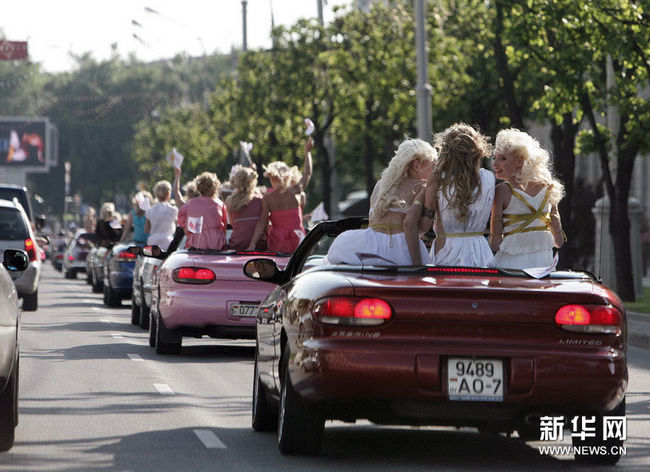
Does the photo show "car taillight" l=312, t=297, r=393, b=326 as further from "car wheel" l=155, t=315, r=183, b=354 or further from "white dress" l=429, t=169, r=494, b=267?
"car wheel" l=155, t=315, r=183, b=354

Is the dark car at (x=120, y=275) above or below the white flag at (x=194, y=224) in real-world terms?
below

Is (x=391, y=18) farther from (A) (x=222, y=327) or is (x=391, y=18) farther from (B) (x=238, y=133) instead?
(A) (x=222, y=327)

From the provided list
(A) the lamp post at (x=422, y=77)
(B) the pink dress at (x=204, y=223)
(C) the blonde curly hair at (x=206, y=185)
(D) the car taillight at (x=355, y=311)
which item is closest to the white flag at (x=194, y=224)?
(B) the pink dress at (x=204, y=223)

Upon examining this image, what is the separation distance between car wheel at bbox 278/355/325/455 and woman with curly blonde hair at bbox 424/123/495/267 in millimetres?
1256

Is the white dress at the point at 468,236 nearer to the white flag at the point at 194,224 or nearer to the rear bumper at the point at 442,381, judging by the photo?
the rear bumper at the point at 442,381

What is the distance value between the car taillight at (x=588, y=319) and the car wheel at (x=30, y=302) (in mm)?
17189

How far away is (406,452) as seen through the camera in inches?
329

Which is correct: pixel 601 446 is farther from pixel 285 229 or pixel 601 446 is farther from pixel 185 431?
pixel 285 229

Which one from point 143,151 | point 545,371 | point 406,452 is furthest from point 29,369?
point 143,151

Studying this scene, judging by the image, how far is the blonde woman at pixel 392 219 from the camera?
8719 millimetres

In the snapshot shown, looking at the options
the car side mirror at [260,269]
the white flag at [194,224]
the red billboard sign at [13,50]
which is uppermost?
the red billboard sign at [13,50]

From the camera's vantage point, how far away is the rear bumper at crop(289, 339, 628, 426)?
286 inches

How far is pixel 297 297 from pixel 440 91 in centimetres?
3035

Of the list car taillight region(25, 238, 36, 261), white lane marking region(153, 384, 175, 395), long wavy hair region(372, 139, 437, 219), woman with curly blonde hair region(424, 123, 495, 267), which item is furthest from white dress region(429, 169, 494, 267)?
car taillight region(25, 238, 36, 261)
